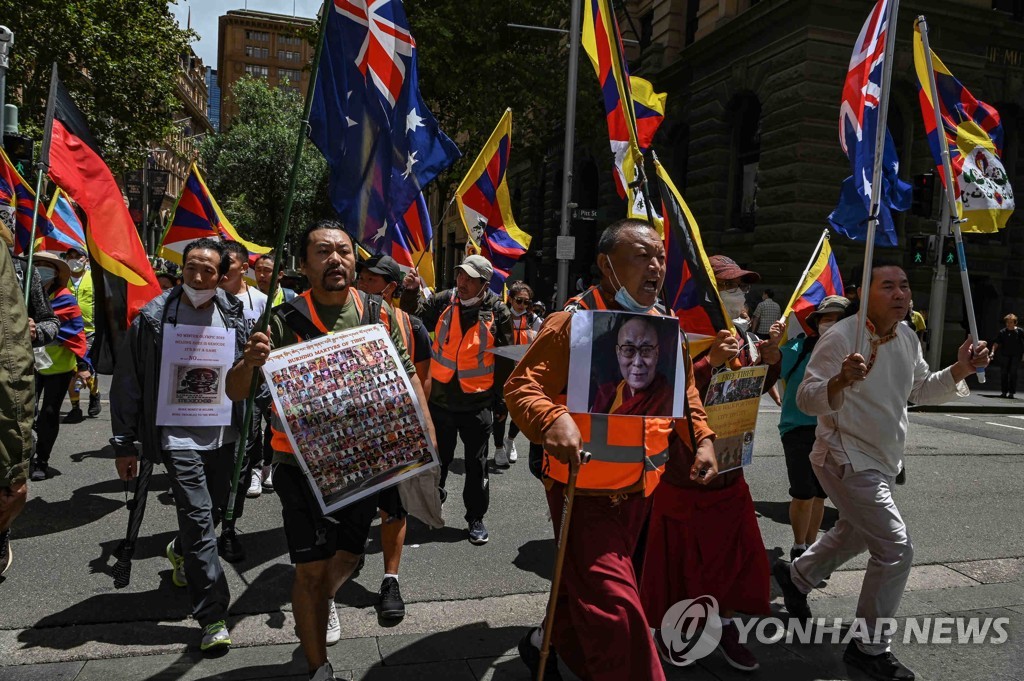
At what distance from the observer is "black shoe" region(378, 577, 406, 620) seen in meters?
3.98

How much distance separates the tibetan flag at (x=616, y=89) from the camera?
3.70 metres

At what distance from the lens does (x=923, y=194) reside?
9.64 metres

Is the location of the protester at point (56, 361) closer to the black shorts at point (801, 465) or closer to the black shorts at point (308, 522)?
the black shorts at point (308, 522)

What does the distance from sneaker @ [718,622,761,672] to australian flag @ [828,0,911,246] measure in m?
2.13

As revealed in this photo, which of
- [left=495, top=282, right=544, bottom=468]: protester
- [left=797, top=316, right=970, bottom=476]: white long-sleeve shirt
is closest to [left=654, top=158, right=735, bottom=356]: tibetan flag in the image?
[left=797, top=316, right=970, bottom=476]: white long-sleeve shirt

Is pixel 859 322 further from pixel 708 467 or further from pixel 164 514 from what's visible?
pixel 164 514

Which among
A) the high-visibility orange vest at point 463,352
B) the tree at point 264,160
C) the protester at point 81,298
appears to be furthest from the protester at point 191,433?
the tree at point 264,160

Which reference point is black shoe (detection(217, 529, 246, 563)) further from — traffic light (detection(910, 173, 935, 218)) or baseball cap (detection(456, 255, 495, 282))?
traffic light (detection(910, 173, 935, 218))

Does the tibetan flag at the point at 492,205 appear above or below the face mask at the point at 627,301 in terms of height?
above

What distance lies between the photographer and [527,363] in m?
2.90

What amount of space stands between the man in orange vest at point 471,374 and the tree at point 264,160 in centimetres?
2971

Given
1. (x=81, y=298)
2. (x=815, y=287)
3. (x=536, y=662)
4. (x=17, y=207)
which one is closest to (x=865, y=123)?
(x=815, y=287)

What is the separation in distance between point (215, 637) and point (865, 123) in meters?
4.25

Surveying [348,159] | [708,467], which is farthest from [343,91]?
[708,467]
